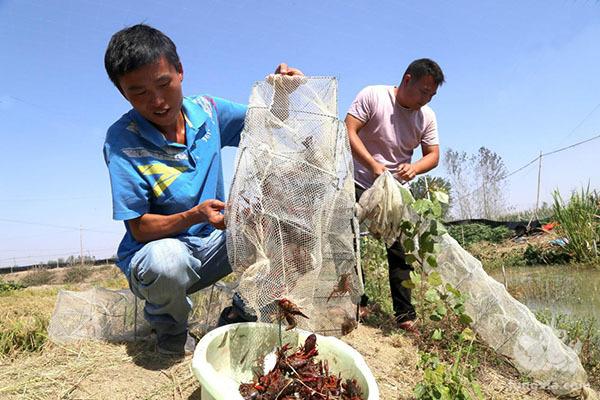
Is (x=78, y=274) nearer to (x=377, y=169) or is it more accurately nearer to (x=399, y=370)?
(x=377, y=169)

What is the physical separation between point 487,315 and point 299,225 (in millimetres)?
1654

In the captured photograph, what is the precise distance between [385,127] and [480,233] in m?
10.6

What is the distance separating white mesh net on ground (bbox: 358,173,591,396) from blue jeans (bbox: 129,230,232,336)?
3.35ft

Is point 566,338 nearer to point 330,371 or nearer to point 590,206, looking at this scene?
point 330,371

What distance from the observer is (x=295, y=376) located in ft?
6.12

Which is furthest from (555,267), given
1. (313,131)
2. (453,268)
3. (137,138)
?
(137,138)

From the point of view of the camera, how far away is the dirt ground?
7.13 feet

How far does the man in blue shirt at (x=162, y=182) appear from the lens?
221 centimetres

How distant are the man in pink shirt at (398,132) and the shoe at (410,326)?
0.12 meters

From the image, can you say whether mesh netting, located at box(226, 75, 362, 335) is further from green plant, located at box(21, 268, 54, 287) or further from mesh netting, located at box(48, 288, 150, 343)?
green plant, located at box(21, 268, 54, 287)

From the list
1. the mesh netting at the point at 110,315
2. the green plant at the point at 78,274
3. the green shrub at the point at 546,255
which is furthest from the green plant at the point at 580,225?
the green plant at the point at 78,274

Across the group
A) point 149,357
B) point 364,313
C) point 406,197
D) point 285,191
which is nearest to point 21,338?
point 149,357

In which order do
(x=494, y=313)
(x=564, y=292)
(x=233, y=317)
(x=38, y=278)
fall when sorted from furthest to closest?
(x=38, y=278), (x=564, y=292), (x=494, y=313), (x=233, y=317)

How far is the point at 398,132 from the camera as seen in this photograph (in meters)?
3.54
